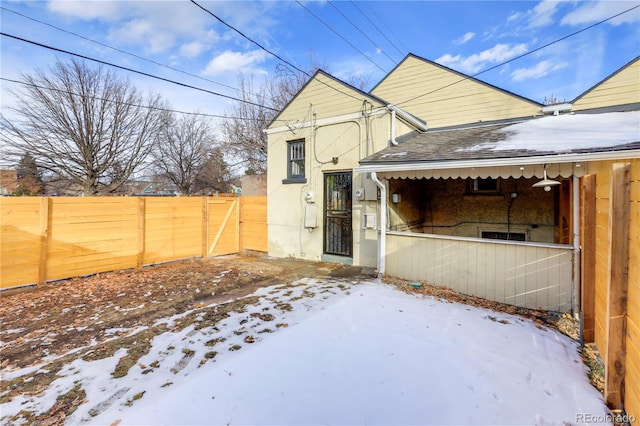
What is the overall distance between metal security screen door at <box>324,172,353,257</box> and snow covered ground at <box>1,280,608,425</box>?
383 cm

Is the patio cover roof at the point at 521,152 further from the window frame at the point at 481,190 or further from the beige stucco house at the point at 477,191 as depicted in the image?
the window frame at the point at 481,190

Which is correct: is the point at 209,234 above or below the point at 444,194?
below

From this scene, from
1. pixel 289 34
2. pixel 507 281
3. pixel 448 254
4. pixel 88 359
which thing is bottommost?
pixel 88 359

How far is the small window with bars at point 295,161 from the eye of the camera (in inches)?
356

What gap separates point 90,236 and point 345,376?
7389 mm

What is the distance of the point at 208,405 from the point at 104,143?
62.8 feet

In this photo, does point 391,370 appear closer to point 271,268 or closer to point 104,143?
point 271,268

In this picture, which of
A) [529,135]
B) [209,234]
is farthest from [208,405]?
[209,234]

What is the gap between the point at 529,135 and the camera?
5781mm

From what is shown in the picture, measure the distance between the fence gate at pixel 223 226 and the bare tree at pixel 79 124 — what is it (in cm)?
753

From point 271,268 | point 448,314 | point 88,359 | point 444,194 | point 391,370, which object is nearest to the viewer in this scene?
point 391,370

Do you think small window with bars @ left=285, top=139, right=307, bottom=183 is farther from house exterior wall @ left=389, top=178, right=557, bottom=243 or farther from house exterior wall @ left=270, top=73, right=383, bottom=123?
house exterior wall @ left=389, top=178, right=557, bottom=243

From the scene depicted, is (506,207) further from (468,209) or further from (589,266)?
(589,266)

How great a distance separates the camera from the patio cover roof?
163 inches
